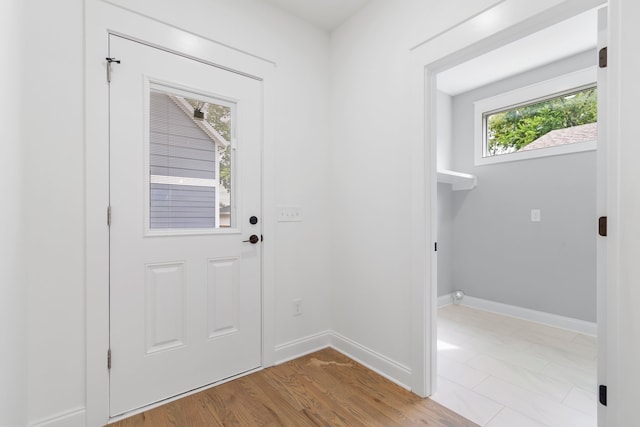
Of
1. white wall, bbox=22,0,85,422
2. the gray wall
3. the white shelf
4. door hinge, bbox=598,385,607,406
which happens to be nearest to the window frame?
white wall, bbox=22,0,85,422

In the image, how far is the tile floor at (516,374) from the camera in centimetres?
168

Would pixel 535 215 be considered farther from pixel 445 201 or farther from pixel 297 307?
pixel 297 307

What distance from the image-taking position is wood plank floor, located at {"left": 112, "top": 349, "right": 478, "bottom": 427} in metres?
1.62

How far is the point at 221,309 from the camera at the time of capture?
79.3 inches

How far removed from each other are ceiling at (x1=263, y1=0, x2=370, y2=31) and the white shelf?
181 centimetres

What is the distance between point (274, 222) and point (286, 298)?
593mm

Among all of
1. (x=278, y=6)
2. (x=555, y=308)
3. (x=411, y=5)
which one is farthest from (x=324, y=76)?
(x=555, y=308)

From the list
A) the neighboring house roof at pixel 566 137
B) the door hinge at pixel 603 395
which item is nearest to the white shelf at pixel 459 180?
the neighboring house roof at pixel 566 137

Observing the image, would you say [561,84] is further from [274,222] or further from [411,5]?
[274,222]

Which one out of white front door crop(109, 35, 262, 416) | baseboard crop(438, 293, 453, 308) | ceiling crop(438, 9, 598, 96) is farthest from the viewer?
baseboard crop(438, 293, 453, 308)

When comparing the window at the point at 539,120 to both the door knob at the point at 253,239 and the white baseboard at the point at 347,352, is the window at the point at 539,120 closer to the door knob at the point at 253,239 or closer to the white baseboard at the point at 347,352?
the white baseboard at the point at 347,352

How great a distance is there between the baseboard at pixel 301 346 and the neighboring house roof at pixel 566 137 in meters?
2.88

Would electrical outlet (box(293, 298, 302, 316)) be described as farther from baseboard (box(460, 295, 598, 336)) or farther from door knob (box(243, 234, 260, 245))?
baseboard (box(460, 295, 598, 336))

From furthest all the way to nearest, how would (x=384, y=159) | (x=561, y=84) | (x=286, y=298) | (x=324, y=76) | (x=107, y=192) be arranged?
(x=561, y=84) → (x=324, y=76) → (x=286, y=298) → (x=384, y=159) → (x=107, y=192)
